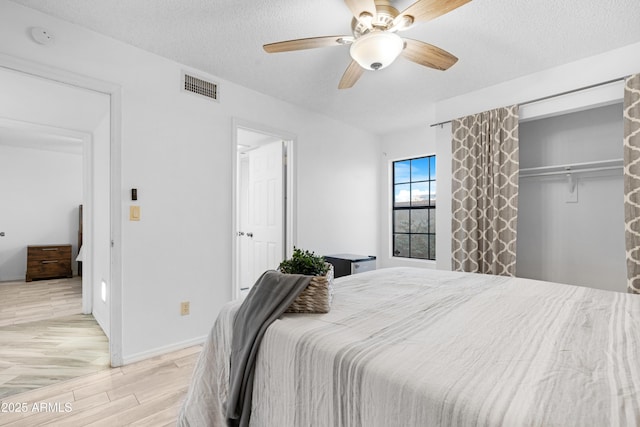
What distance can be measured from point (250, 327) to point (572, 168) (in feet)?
10.3

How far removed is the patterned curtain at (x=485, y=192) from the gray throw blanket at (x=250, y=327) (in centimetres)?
244

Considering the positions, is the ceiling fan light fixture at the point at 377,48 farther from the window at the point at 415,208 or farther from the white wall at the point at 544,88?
the window at the point at 415,208

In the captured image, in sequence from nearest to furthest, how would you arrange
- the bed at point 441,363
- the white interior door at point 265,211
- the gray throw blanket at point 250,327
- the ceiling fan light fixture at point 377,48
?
1. the bed at point 441,363
2. the gray throw blanket at point 250,327
3. the ceiling fan light fixture at point 377,48
4. the white interior door at point 265,211

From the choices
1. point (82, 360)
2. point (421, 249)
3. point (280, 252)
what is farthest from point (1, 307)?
point (421, 249)

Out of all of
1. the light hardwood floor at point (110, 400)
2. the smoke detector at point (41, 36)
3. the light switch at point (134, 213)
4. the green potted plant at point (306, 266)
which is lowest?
the light hardwood floor at point (110, 400)

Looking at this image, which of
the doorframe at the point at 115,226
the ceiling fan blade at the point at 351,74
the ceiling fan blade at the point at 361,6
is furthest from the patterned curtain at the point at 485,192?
the doorframe at the point at 115,226

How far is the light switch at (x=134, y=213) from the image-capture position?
7.77 feet

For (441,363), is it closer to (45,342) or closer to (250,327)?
(250,327)

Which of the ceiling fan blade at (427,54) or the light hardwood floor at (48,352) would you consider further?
the light hardwood floor at (48,352)

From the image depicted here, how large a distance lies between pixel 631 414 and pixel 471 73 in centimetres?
289

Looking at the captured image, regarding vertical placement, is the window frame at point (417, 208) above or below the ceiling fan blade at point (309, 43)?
below

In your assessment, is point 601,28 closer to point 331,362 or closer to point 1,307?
point 331,362

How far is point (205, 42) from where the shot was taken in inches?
91.1

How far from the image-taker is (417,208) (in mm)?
4484
